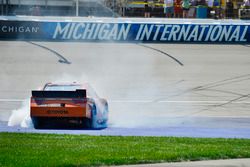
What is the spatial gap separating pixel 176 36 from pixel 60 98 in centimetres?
1601

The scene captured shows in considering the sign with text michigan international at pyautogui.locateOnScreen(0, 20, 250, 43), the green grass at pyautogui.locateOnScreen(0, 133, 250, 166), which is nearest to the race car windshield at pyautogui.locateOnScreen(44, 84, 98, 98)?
the green grass at pyautogui.locateOnScreen(0, 133, 250, 166)

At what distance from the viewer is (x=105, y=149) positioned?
12.1 m

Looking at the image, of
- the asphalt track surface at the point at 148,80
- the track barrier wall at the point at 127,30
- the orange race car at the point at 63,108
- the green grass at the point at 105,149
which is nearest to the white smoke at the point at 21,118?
the asphalt track surface at the point at 148,80

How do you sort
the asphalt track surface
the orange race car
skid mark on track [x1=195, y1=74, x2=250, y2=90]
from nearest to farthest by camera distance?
the orange race car < the asphalt track surface < skid mark on track [x1=195, y1=74, x2=250, y2=90]

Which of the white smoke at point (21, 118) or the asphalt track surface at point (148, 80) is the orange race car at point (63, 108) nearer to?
the asphalt track surface at point (148, 80)

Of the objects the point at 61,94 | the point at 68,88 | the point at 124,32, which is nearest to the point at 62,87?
the point at 68,88

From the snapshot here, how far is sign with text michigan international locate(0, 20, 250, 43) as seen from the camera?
3073 cm

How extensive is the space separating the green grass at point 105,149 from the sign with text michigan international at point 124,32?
1712 centimetres

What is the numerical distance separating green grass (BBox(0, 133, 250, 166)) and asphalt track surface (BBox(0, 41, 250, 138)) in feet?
6.80

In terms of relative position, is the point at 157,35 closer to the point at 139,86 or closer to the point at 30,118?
the point at 139,86

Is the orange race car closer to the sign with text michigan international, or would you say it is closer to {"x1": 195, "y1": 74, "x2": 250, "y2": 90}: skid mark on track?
{"x1": 195, "y1": 74, "x2": 250, "y2": 90}: skid mark on track

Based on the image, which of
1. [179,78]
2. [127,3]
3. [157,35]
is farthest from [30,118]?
[127,3]

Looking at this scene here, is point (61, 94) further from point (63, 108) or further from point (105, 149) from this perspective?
point (105, 149)

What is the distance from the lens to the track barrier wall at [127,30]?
30734 millimetres
